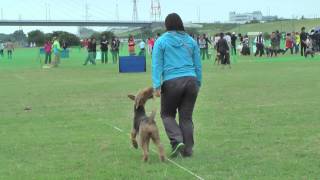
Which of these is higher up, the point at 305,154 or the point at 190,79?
the point at 190,79

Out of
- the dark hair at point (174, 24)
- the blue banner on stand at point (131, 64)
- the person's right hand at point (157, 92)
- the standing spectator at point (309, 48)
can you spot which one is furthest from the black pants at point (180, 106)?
the standing spectator at point (309, 48)

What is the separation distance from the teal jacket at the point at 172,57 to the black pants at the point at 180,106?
0.33ft

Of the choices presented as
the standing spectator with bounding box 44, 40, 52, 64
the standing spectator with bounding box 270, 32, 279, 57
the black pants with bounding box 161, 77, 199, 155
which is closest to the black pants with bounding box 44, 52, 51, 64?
the standing spectator with bounding box 44, 40, 52, 64

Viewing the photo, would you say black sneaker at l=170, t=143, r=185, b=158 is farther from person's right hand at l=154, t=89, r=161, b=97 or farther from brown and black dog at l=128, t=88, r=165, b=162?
person's right hand at l=154, t=89, r=161, b=97

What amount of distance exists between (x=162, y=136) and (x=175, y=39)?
94.7 inches

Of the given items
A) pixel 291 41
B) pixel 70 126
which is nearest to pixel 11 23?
pixel 291 41

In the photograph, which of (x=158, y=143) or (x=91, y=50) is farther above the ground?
(x=91, y=50)

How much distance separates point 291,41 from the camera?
48938mm

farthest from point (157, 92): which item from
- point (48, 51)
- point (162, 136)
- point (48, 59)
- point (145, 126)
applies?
point (48, 59)

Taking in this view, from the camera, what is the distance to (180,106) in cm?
894

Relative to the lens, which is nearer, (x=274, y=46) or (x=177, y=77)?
(x=177, y=77)

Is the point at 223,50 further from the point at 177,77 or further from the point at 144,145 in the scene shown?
A: the point at 144,145

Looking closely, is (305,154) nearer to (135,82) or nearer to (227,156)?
(227,156)

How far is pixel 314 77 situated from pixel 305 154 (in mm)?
15256
